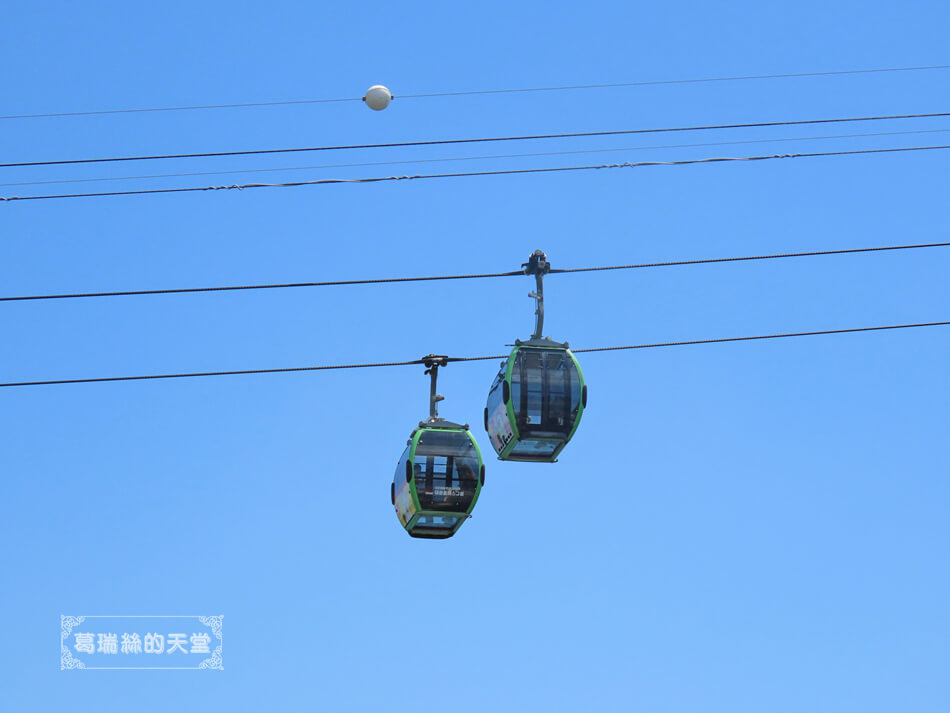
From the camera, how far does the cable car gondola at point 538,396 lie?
19.6 metres

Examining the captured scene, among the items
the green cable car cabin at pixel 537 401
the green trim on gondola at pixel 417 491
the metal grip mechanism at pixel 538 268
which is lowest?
the green trim on gondola at pixel 417 491

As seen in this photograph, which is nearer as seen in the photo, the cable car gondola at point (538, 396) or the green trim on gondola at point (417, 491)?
the cable car gondola at point (538, 396)

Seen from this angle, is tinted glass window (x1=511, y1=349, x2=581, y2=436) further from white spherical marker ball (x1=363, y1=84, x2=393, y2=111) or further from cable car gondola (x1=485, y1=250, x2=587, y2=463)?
white spherical marker ball (x1=363, y1=84, x2=393, y2=111)

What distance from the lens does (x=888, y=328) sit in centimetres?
1878

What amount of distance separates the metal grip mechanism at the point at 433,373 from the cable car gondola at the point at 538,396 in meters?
0.85

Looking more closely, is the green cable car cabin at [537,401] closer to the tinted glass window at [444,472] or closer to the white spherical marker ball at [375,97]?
the tinted glass window at [444,472]

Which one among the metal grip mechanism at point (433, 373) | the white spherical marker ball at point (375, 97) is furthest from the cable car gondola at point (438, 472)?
the white spherical marker ball at point (375, 97)

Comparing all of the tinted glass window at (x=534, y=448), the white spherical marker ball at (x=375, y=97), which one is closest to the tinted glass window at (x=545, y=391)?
the tinted glass window at (x=534, y=448)

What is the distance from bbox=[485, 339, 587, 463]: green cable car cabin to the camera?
19609 mm

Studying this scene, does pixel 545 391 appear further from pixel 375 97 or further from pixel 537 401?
pixel 375 97

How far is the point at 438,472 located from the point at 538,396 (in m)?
1.78

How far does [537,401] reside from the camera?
64.5 ft

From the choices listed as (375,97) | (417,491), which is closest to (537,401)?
(417,491)

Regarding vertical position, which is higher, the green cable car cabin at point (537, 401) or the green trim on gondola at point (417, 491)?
the green cable car cabin at point (537, 401)
